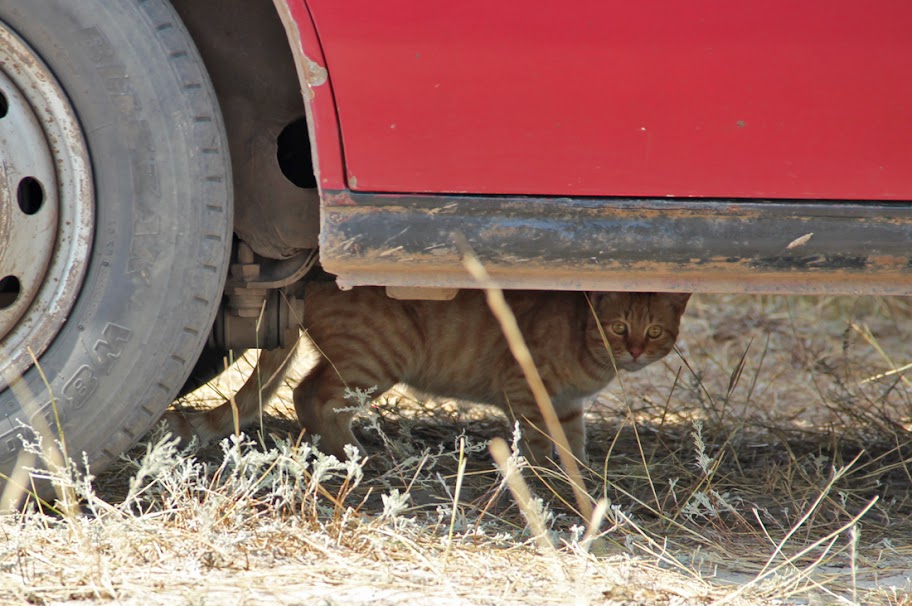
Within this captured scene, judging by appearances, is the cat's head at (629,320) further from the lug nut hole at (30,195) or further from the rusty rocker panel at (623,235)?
the lug nut hole at (30,195)

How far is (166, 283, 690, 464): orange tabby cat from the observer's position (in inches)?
140

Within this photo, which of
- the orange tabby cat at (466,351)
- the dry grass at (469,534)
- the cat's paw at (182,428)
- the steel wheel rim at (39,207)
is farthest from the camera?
the orange tabby cat at (466,351)

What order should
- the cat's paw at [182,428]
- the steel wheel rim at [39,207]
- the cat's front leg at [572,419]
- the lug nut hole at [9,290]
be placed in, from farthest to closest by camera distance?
the cat's front leg at [572,419] → the cat's paw at [182,428] → the lug nut hole at [9,290] → the steel wheel rim at [39,207]

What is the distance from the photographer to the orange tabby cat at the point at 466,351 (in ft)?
11.7

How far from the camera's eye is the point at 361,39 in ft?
6.86

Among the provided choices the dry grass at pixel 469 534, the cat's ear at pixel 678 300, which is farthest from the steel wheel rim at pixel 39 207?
the cat's ear at pixel 678 300

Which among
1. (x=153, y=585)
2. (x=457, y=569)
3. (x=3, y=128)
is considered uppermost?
(x=3, y=128)

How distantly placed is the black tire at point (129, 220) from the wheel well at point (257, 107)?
174mm

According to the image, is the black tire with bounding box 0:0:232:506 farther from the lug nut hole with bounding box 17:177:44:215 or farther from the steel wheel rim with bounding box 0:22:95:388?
the lug nut hole with bounding box 17:177:44:215

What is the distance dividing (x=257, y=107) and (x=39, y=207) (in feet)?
1.89

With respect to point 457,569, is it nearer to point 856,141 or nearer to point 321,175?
point 321,175

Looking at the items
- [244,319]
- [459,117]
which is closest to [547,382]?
[244,319]

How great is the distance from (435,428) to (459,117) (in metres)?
2.14

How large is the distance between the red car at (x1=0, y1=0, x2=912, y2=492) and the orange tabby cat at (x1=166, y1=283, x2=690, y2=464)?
1162 mm
